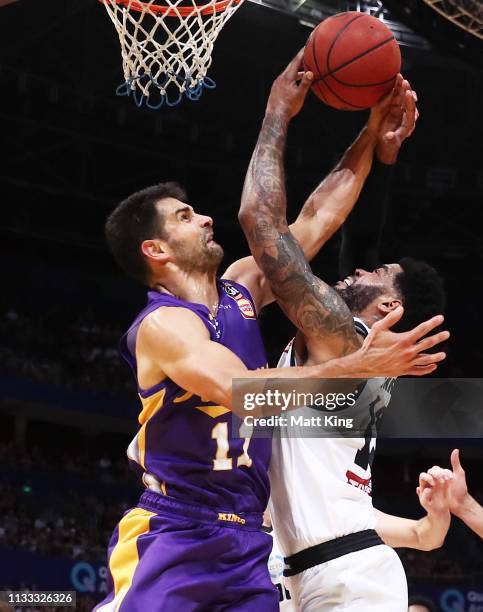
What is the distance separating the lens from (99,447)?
19.5 m

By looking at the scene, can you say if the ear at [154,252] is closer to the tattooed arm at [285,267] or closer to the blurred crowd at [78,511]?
the tattooed arm at [285,267]

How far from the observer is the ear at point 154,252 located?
3.52m

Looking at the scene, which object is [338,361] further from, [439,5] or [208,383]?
[439,5]

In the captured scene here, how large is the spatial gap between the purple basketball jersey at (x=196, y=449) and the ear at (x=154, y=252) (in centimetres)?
18

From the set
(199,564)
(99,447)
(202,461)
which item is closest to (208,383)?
(202,461)

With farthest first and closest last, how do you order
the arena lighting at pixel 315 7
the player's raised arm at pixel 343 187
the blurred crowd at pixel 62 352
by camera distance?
1. the blurred crowd at pixel 62 352
2. the arena lighting at pixel 315 7
3. the player's raised arm at pixel 343 187

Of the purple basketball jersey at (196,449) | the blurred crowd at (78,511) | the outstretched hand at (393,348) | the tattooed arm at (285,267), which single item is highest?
the outstretched hand at (393,348)

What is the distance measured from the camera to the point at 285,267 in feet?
11.2

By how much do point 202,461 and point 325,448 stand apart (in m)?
0.61

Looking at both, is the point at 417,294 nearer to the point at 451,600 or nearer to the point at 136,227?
the point at 136,227

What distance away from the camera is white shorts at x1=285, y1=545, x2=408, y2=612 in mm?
3453

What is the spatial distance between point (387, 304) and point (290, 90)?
89 cm

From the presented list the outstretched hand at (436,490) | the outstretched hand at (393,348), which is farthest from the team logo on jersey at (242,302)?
the outstretched hand at (436,490)

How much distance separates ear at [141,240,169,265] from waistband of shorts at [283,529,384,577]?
3.76 ft
